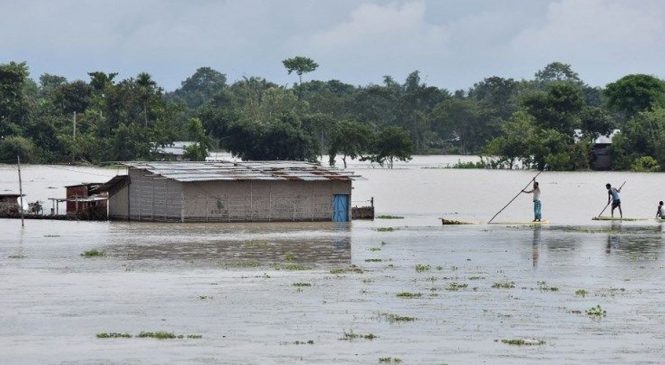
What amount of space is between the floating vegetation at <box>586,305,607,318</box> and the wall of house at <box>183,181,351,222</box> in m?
28.6

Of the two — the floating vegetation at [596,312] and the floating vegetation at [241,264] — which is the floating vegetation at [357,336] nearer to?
the floating vegetation at [596,312]

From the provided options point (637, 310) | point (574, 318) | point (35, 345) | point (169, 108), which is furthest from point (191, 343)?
point (169, 108)

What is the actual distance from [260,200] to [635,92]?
3659 inches

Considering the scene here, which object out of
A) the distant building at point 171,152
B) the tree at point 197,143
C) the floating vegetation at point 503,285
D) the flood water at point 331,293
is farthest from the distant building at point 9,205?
the distant building at point 171,152

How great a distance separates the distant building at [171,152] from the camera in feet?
374

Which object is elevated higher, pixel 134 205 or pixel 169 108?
pixel 169 108

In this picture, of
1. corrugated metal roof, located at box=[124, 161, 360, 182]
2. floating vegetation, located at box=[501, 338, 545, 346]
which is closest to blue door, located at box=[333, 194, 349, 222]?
corrugated metal roof, located at box=[124, 161, 360, 182]

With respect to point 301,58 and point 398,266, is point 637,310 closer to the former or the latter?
point 398,266

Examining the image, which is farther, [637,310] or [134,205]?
[134,205]

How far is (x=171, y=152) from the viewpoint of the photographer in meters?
117

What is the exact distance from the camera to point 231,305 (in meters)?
23.8

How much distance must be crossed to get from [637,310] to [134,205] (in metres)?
33.2

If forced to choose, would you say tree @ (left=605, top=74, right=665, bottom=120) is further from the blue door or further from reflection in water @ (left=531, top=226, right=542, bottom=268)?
reflection in water @ (left=531, top=226, right=542, bottom=268)

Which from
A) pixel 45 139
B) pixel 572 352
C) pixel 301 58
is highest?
pixel 301 58
